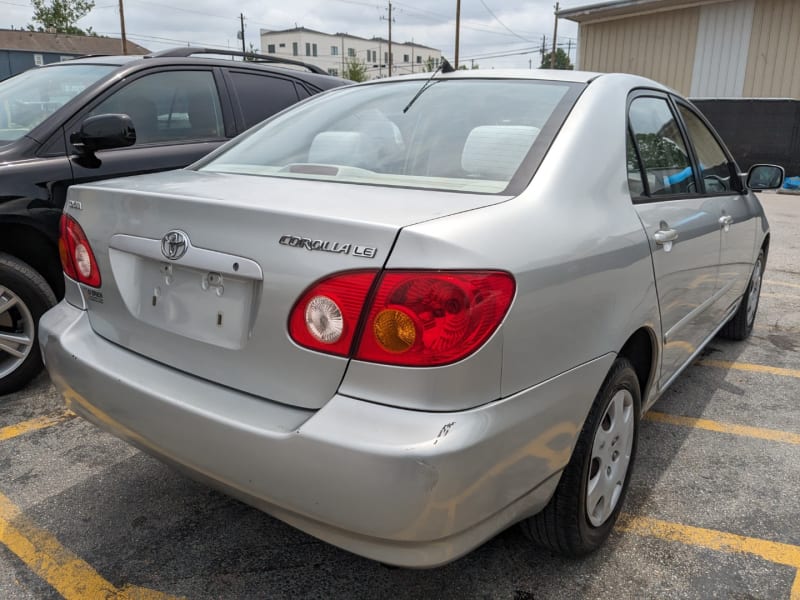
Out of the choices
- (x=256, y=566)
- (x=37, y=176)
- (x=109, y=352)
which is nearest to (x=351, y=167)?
(x=109, y=352)

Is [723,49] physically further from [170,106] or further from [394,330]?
[394,330]

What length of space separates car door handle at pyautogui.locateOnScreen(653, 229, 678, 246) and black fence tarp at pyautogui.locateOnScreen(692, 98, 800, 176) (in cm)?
1440

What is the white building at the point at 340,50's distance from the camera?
308 ft

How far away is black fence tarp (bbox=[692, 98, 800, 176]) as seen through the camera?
14.7 meters

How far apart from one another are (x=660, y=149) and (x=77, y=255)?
86.9 inches

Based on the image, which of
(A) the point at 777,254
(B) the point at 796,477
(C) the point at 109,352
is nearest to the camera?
(C) the point at 109,352

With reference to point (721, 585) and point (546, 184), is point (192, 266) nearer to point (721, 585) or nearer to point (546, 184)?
point (546, 184)

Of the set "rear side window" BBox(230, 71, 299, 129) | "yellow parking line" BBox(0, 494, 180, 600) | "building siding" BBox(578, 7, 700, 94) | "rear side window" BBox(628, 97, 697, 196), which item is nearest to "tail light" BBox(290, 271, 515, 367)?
"rear side window" BBox(628, 97, 697, 196)

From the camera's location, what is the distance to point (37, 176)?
3.33 metres

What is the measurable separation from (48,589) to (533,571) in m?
1.50

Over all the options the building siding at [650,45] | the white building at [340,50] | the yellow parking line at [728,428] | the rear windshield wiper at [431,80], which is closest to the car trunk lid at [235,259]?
the rear windshield wiper at [431,80]

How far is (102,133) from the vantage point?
3.29 m

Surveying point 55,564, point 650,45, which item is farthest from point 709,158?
point 650,45

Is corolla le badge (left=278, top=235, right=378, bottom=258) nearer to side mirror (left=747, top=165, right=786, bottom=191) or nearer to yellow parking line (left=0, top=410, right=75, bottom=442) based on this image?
yellow parking line (left=0, top=410, right=75, bottom=442)
